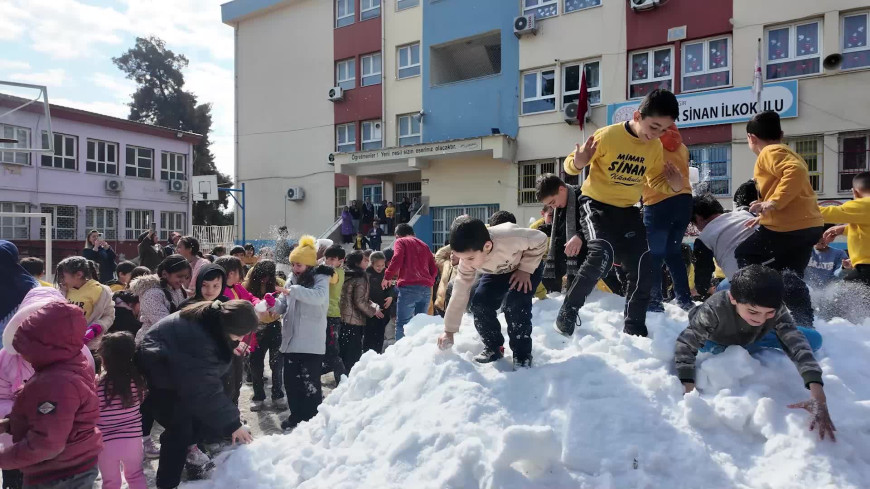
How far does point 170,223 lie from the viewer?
29.5 metres

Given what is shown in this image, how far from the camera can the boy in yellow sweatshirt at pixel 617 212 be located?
4090mm

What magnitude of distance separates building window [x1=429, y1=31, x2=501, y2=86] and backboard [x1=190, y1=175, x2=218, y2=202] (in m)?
13.7

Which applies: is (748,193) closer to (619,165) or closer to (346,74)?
(619,165)

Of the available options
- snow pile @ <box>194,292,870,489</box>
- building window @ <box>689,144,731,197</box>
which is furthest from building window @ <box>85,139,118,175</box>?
snow pile @ <box>194,292,870,489</box>

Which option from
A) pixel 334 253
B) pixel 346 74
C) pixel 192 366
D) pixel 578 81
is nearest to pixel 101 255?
pixel 334 253

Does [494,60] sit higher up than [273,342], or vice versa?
[494,60]

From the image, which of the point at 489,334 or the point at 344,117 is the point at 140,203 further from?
the point at 489,334

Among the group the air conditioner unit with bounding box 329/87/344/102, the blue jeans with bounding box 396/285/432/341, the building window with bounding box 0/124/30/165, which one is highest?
the air conditioner unit with bounding box 329/87/344/102

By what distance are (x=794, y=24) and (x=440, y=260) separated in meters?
13.4

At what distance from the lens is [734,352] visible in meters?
3.36

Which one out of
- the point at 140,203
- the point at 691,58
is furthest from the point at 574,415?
the point at 140,203

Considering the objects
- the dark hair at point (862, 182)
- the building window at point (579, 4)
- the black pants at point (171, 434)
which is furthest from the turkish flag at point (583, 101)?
the black pants at point (171, 434)

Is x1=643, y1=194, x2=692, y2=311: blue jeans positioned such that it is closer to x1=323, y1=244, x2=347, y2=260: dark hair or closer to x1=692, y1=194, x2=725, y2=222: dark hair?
x1=692, y1=194, x2=725, y2=222: dark hair

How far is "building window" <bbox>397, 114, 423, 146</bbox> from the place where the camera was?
72.5 ft
